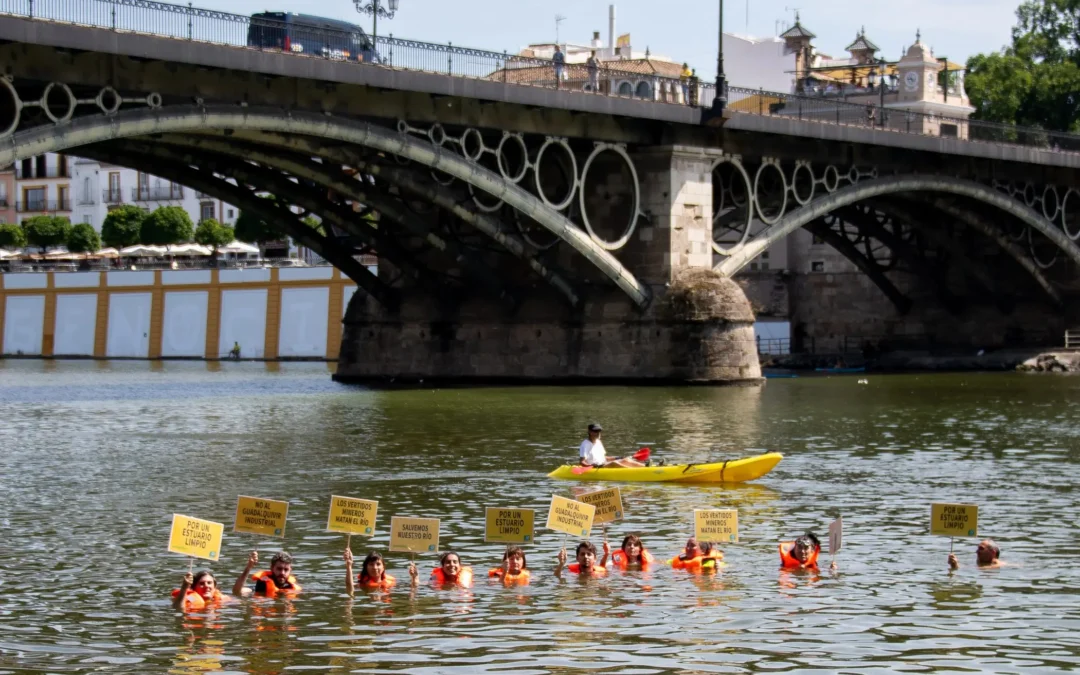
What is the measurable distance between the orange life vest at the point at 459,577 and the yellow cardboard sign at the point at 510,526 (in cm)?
70

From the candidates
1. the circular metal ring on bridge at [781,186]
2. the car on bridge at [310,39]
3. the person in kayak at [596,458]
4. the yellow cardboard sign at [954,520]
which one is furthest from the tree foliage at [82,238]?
the yellow cardboard sign at [954,520]

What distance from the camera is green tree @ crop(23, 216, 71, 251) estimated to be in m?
111

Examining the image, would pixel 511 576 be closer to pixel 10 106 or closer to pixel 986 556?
pixel 986 556

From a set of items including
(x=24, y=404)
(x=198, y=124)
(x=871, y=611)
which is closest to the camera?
(x=871, y=611)

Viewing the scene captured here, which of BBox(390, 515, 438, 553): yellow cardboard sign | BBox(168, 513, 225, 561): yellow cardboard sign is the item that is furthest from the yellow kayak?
BBox(168, 513, 225, 561): yellow cardboard sign

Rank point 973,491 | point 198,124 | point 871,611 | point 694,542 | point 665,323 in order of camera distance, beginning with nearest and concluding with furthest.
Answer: point 871,611 → point 694,542 → point 973,491 → point 198,124 → point 665,323

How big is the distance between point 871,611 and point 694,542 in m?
3.10

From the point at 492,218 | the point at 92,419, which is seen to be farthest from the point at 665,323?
the point at 92,419

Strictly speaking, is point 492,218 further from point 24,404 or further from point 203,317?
point 203,317

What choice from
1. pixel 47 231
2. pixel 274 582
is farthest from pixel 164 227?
pixel 274 582

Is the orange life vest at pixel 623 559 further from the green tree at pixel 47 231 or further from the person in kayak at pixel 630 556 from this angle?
the green tree at pixel 47 231

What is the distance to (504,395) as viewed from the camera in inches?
2037

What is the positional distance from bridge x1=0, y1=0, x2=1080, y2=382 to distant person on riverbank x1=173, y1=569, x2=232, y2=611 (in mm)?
20310

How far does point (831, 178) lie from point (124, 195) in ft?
229
